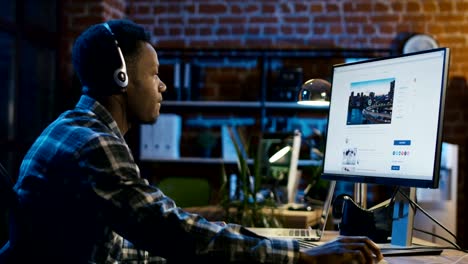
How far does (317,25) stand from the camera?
4723 mm

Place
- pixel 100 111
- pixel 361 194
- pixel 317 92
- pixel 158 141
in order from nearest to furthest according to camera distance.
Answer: pixel 100 111
pixel 361 194
pixel 317 92
pixel 158 141

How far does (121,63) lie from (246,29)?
3683 mm

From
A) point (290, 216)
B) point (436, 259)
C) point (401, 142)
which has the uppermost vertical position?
point (401, 142)

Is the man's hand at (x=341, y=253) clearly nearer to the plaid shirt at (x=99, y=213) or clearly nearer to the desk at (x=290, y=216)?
the plaid shirt at (x=99, y=213)

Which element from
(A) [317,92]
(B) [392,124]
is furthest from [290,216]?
(B) [392,124]

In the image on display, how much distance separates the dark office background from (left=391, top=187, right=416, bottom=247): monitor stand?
9.43ft

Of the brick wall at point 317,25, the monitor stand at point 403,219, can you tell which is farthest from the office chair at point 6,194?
the brick wall at point 317,25

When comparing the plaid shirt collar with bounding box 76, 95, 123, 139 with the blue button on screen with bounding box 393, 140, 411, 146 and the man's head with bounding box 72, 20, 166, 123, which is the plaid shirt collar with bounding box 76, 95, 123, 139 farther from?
the blue button on screen with bounding box 393, 140, 411, 146

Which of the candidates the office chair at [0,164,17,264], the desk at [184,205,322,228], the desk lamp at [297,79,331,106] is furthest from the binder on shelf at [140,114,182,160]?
the office chair at [0,164,17,264]

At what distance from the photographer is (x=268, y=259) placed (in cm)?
95

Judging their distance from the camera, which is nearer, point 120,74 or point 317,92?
point 120,74

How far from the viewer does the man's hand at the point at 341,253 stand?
97cm

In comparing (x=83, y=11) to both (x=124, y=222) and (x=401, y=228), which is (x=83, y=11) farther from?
(x=124, y=222)

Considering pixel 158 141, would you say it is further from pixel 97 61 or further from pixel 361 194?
pixel 97 61
